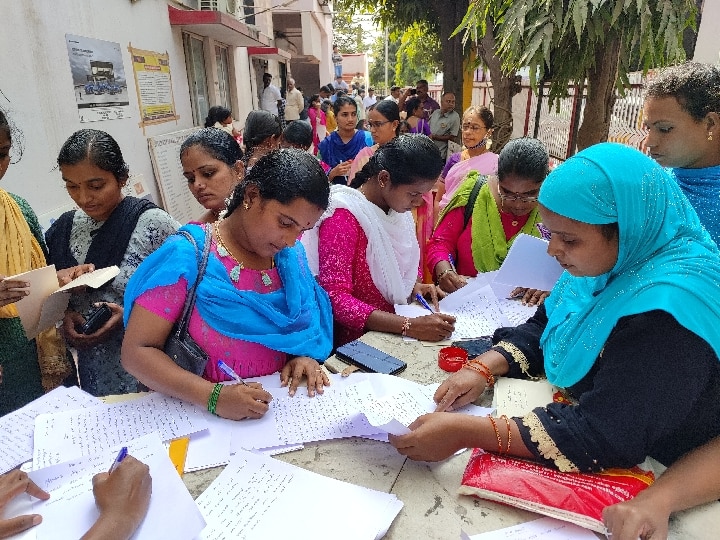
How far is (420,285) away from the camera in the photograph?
2.40m

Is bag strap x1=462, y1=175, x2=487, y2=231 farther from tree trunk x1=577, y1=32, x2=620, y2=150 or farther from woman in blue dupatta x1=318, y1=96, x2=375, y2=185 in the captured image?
woman in blue dupatta x1=318, y1=96, x2=375, y2=185

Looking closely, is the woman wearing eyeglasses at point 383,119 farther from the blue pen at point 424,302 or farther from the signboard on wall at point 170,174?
the blue pen at point 424,302

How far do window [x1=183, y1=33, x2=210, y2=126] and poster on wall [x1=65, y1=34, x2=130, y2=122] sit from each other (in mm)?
2382

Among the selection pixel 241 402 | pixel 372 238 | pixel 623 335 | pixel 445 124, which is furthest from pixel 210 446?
pixel 445 124

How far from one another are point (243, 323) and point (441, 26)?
9419 millimetres

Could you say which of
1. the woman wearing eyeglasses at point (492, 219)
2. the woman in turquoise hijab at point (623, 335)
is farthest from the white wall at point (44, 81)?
the woman in turquoise hijab at point (623, 335)

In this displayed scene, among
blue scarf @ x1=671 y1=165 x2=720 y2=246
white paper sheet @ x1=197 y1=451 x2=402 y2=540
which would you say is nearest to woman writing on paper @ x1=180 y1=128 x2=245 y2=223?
white paper sheet @ x1=197 y1=451 x2=402 y2=540

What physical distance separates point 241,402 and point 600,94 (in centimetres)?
370

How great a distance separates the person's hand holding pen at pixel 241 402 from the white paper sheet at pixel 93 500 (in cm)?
22

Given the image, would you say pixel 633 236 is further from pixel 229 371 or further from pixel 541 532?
pixel 229 371

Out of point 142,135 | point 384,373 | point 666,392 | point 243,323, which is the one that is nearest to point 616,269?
point 666,392

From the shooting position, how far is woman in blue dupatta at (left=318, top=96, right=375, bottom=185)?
17.3 ft

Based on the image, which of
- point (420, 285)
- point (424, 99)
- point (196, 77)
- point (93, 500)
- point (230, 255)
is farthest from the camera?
point (424, 99)

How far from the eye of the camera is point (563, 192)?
1171mm
